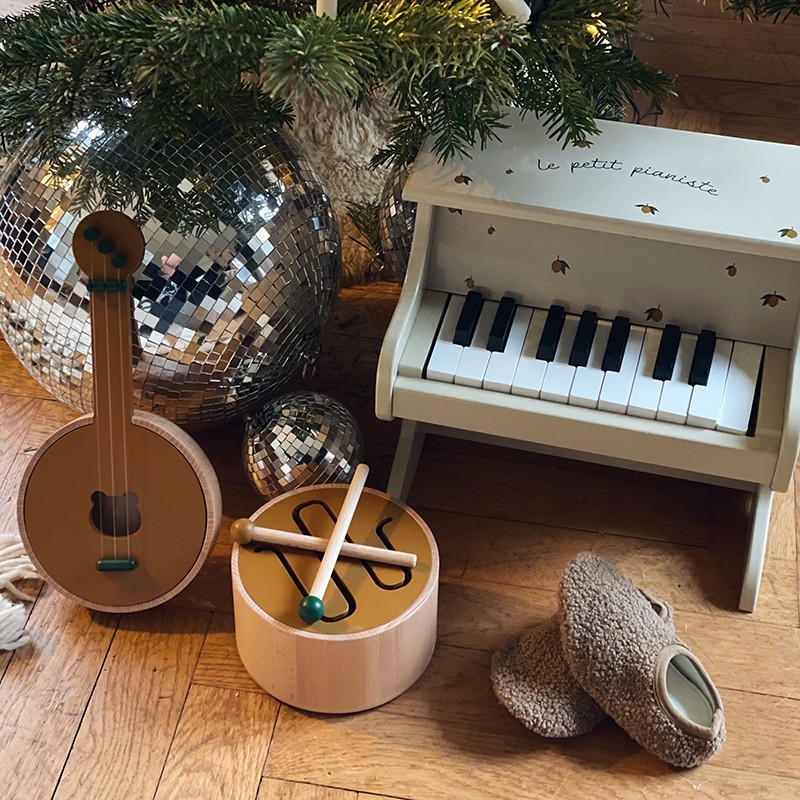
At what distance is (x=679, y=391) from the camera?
1.30 m

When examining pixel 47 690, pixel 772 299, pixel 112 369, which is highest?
pixel 772 299

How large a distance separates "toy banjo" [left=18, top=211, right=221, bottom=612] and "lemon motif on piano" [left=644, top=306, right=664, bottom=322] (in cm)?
59

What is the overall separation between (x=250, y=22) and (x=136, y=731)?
82 cm

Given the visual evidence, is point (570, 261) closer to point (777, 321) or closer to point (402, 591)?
point (777, 321)

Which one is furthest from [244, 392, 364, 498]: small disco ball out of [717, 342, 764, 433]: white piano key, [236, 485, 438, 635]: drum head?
[717, 342, 764, 433]: white piano key

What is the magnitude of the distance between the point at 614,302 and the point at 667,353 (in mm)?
100

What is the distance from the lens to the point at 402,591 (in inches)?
50.6

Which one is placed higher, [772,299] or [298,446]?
[772,299]

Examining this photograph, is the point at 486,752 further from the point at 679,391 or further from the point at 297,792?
the point at 679,391

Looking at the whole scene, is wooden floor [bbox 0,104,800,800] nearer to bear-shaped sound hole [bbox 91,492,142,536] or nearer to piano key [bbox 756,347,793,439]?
bear-shaped sound hole [bbox 91,492,142,536]

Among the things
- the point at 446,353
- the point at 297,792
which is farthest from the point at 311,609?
the point at 446,353

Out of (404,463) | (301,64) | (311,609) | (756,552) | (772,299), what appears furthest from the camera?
(404,463)

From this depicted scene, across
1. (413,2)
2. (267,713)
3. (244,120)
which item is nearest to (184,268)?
(244,120)

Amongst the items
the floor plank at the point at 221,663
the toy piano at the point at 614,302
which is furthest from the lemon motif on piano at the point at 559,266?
the floor plank at the point at 221,663
